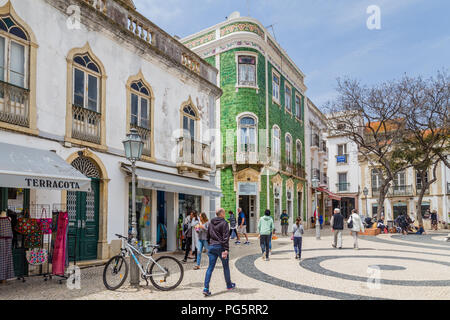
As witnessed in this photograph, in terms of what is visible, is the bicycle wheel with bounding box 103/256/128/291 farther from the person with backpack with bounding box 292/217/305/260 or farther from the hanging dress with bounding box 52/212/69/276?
the person with backpack with bounding box 292/217/305/260

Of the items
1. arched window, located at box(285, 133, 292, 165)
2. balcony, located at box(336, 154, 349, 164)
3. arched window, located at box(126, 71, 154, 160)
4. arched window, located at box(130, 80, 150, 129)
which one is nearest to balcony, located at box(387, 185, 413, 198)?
balcony, located at box(336, 154, 349, 164)

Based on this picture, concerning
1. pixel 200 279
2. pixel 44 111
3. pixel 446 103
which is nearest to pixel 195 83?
pixel 44 111

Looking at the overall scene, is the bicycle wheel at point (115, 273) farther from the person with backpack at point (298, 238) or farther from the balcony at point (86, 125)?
the person with backpack at point (298, 238)

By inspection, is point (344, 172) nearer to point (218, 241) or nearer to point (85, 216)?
point (85, 216)

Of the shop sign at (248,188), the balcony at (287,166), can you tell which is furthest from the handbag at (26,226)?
the balcony at (287,166)

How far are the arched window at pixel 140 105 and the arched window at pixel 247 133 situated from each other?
10.6m

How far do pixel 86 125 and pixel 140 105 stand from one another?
2.73 m

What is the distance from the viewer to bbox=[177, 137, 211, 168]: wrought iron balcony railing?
14492 mm

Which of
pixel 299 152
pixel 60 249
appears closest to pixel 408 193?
pixel 299 152

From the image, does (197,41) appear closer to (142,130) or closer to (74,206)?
(142,130)

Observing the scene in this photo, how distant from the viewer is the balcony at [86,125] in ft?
33.7

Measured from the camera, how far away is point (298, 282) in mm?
8336

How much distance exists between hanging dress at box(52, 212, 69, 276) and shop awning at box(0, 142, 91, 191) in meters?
0.82
